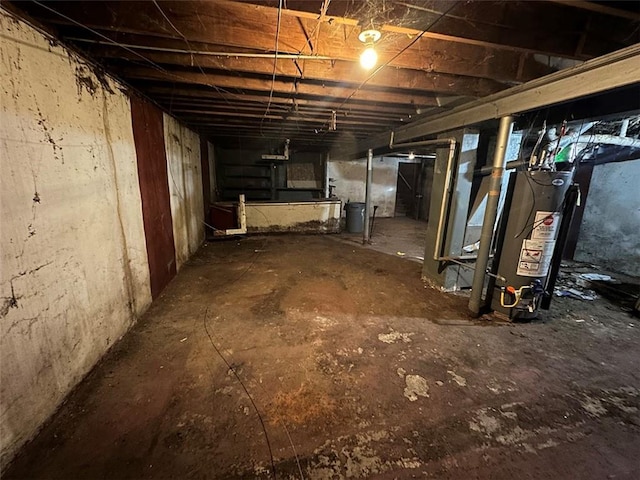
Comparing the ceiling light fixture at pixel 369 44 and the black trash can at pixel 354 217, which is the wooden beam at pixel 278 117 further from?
the black trash can at pixel 354 217

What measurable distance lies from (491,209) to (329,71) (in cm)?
193

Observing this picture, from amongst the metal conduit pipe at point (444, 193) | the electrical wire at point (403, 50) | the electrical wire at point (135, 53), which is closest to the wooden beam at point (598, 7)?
the electrical wire at point (403, 50)

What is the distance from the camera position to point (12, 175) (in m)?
1.22

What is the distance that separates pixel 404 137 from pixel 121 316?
4.05 metres

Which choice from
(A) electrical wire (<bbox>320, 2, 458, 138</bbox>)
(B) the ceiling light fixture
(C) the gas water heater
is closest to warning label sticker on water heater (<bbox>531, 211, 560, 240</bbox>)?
(C) the gas water heater

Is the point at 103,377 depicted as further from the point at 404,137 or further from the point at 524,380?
the point at 404,137

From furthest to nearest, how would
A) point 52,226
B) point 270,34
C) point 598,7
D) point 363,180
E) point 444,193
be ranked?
point 363,180, point 444,193, point 270,34, point 52,226, point 598,7

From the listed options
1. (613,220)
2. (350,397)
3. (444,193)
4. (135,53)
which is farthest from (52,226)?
(613,220)

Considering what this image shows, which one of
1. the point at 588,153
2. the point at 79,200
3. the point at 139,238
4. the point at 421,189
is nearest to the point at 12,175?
the point at 79,200

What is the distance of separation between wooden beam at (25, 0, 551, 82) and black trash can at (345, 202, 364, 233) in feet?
14.3

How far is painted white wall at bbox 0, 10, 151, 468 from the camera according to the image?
1208 millimetres

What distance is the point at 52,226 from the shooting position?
1451 millimetres

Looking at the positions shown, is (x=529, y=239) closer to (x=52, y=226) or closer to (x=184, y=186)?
(x=52, y=226)

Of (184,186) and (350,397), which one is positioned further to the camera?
(184,186)
